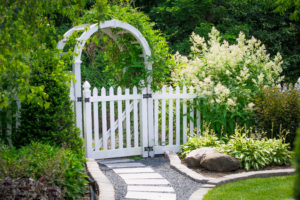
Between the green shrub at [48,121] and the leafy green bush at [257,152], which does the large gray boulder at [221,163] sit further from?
the green shrub at [48,121]

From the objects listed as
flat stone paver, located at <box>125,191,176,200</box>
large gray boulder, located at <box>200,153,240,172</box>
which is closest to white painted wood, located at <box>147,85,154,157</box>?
large gray boulder, located at <box>200,153,240,172</box>

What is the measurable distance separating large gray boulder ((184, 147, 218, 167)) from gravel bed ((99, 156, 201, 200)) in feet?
0.92

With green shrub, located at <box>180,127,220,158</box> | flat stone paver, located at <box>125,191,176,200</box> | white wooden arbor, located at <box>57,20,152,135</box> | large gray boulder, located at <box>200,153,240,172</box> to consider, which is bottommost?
flat stone paver, located at <box>125,191,176,200</box>

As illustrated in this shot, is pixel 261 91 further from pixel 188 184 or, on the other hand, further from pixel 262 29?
pixel 262 29

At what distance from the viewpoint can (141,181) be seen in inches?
197

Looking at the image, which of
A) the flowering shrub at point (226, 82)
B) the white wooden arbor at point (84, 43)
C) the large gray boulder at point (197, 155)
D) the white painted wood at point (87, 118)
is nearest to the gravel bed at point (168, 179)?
the large gray boulder at point (197, 155)

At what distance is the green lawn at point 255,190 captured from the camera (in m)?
4.22

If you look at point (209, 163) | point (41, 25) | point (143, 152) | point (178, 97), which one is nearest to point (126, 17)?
point (178, 97)

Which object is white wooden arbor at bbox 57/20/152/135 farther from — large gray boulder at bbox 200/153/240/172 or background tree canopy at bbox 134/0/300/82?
background tree canopy at bbox 134/0/300/82

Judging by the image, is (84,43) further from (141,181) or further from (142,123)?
(141,181)

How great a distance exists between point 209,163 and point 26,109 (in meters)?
2.60

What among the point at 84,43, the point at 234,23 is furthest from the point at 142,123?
the point at 234,23

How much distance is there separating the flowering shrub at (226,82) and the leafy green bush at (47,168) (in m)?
3.02

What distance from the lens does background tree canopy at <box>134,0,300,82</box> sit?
11266mm
